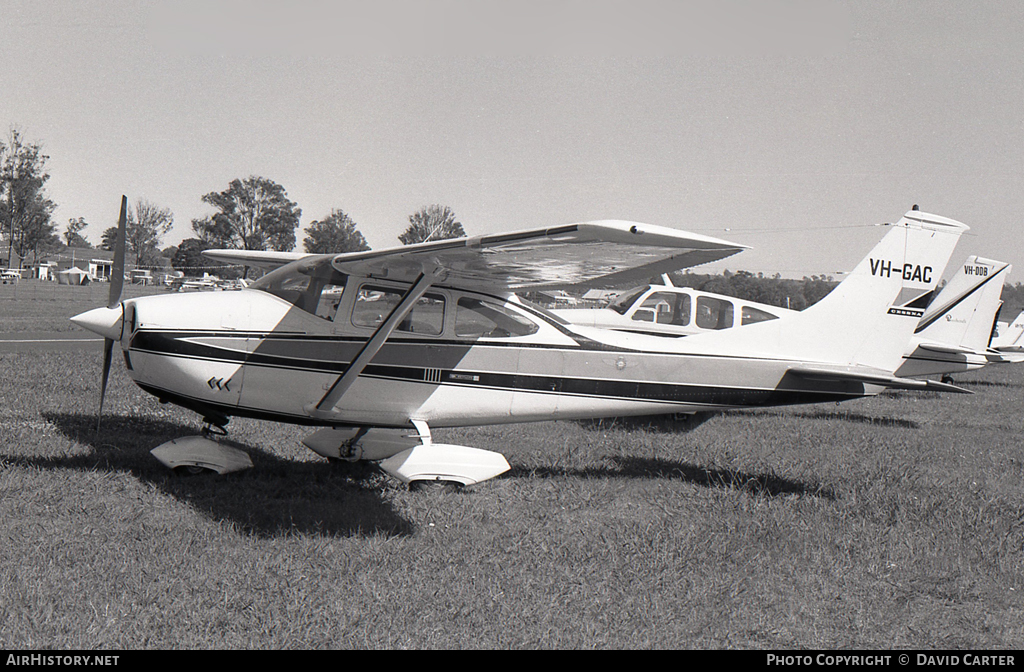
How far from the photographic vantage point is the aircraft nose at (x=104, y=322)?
5.68m

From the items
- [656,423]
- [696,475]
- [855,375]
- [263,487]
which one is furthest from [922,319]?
[263,487]

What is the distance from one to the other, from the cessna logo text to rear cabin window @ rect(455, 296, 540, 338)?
3571mm

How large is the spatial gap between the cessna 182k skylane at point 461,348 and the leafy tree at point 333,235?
2954 inches

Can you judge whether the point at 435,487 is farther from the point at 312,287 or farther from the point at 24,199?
the point at 24,199

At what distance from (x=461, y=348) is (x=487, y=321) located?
14.1 inches

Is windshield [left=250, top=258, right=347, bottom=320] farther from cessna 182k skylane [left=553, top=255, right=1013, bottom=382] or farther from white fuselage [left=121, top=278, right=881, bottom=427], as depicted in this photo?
cessna 182k skylane [left=553, top=255, right=1013, bottom=382]

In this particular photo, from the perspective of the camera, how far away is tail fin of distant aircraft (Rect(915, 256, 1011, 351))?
15.7m

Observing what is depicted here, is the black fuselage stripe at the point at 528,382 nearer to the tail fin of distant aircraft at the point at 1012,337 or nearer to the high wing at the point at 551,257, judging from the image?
the high wing at the point at 551,257

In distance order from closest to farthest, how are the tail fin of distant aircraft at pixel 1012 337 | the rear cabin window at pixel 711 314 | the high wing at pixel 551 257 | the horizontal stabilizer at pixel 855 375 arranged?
1. the high wing at pixel 551 257
2. the horizontal stabilizer at pixel 855 375
3. the rear cabin window at pixel 711 314
4. the tail fin of distant aircraft at pixel 1012 337

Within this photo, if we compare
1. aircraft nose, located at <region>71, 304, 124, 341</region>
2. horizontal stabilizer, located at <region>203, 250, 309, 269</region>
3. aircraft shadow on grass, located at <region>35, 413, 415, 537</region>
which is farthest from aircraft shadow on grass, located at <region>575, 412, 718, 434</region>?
aircraft nose, located at <region>71, 304, 124, 341</region>

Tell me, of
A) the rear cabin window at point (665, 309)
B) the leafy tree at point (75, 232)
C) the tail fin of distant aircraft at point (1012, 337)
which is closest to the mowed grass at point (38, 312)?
the rear cabin window at point (665, 309)

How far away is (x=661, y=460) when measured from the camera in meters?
7.79

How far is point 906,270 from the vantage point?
693cm

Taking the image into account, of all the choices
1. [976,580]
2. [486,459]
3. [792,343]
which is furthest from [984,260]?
[486,459]
